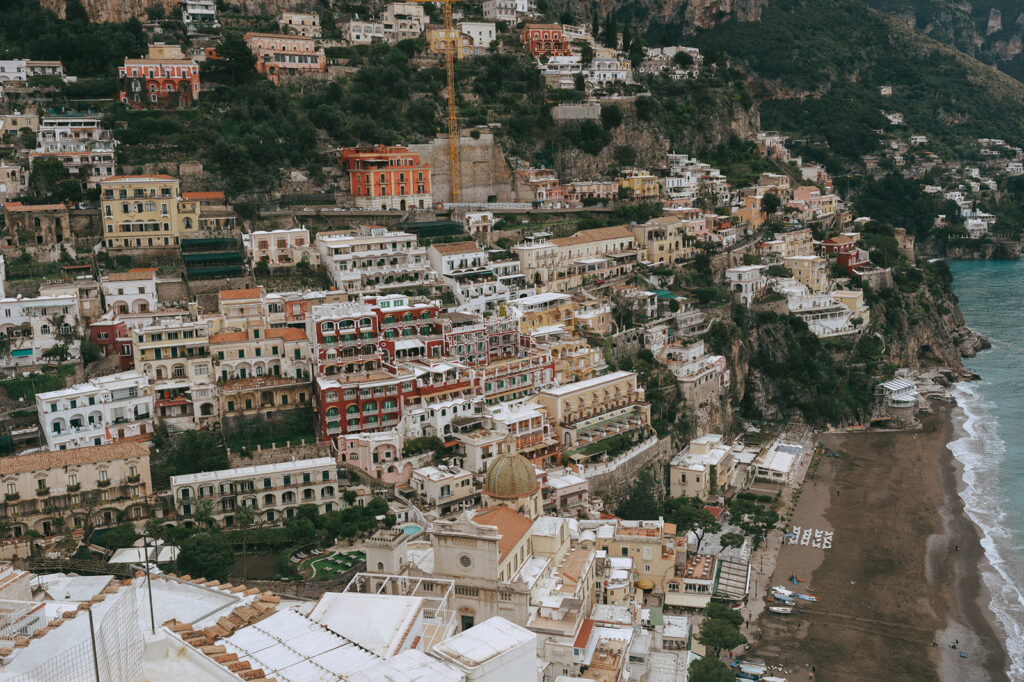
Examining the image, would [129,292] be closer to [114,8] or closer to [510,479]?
[510,479]

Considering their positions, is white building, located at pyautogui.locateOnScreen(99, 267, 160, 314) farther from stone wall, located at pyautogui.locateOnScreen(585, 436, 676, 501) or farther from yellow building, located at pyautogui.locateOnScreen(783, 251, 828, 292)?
yellow building, located at pyautogui.locateOnScreen(783, 251, 828, 292)

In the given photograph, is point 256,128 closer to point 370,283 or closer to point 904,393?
point 370,283

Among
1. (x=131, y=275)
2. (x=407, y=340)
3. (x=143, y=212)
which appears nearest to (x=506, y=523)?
(x=407, y=340)

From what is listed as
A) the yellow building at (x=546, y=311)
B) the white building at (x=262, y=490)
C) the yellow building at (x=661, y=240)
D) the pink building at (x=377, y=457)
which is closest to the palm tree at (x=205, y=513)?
the white building at (x=262, y=490)

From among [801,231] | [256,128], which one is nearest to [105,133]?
[256,128]

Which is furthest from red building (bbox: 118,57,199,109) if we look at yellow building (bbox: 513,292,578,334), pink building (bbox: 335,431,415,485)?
pink building (bbox: 335,431,415,485)
